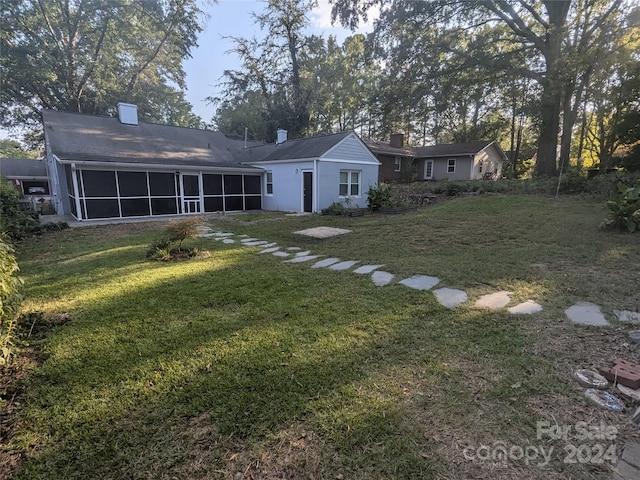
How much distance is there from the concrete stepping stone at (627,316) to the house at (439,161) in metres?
19.9

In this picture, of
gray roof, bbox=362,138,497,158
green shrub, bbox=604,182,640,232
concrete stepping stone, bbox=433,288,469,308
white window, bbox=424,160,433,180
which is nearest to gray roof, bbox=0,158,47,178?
gray roof, bbox=362,138,497,158

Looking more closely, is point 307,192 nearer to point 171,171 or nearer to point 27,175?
point 171,171

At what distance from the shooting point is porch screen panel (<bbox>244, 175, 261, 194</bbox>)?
14.9 metres

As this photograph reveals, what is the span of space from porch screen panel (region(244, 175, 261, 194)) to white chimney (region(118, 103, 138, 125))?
6104mm

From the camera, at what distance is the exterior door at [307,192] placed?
1324 centimetres

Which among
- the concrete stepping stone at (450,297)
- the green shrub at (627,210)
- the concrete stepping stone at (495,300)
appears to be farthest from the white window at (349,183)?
the concrete stepping stone at (495,300)

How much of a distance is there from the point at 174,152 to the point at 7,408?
45.3ft

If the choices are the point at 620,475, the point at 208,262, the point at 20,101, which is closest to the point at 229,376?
the point at 620,475

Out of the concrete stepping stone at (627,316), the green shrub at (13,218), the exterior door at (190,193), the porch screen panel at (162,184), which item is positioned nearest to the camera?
the concrete stepping stone at (627,316)

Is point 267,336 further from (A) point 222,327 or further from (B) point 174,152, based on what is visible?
(B) point 174,152

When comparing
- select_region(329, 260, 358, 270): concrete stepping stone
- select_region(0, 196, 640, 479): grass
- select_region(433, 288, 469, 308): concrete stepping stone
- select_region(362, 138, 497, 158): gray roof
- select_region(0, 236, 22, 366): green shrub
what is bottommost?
select_region(0, 196, 640, 479): grass

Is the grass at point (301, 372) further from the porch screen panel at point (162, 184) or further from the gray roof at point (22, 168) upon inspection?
the gray roof at point (22, 168)

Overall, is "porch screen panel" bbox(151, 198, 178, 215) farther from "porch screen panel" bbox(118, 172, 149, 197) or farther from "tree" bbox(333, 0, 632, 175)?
"tree" bbox(333, 0, 632, 175)

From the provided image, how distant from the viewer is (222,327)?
3281 mm
